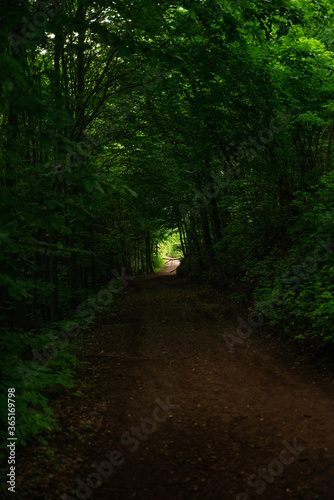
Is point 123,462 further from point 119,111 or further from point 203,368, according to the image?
point 119,111

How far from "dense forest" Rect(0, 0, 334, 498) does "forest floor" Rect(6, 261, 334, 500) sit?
1.48ft

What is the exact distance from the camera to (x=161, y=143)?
14.8 meters

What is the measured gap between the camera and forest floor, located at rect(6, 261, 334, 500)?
379cm

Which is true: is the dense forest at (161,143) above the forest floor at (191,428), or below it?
above

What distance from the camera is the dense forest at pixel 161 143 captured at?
12.7 feet

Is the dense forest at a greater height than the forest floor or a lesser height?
greater

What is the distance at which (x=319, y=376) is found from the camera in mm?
6398

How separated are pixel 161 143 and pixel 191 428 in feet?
39.1

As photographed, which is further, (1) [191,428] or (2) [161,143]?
(2) [161,143]

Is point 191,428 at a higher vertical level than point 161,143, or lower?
lower

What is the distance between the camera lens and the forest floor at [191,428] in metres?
3.79

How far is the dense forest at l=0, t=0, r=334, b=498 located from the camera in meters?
3.87

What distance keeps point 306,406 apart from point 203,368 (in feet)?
8.18

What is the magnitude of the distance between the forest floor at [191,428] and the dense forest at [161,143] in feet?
1.48
